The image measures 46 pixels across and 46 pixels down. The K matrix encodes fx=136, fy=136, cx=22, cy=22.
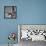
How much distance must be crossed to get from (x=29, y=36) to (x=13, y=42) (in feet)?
1.80

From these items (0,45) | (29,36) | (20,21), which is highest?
(20,21)

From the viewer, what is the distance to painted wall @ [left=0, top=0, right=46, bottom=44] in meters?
4.32

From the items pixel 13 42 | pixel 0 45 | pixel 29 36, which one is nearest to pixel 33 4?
pixel 29 36

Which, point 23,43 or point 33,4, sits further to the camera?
point 33,4

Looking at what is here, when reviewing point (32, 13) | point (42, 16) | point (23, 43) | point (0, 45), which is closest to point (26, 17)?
point (32, 13)

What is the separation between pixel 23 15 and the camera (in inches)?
171

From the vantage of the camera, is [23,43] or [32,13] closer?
[23,43]

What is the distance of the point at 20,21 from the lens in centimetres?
435

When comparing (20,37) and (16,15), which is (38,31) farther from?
(16,15)

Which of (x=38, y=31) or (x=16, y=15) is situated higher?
(x=16, y=15)

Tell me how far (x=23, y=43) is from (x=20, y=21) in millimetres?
729

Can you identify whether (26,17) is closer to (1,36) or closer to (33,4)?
(33,4)

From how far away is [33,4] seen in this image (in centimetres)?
433

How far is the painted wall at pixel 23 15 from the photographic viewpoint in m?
4.32
